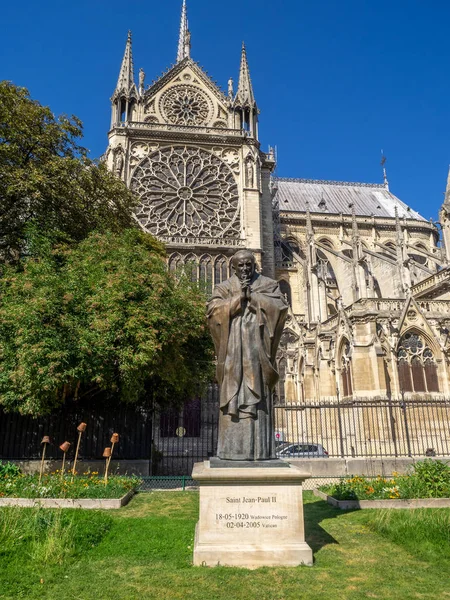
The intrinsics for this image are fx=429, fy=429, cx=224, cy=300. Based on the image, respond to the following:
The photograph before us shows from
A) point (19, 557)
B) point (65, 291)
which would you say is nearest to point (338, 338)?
point (65, 291)

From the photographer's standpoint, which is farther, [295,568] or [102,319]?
[102,319]

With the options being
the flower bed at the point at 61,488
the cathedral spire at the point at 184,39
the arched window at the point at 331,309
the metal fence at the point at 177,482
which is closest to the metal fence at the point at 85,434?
the metal fence at the point at 177,482

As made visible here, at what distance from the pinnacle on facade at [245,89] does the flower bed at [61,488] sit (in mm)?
29462

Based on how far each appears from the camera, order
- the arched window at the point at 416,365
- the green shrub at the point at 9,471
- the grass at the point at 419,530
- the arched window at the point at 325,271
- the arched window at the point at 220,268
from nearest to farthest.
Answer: the grass at the point at 419,530 < the green shrub at the point at 9,471 < the arched window at the point at 416,365 < the arched window at the point at 220,268 < the arched window at the point at 325,271

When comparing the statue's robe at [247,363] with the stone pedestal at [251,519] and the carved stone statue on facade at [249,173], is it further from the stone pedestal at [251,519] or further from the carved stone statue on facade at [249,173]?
the carved stone statue on facade at [249,173]

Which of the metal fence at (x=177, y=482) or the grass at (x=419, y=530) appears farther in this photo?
the metal fence at (x=177, y=482)

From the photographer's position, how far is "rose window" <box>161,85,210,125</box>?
104ft

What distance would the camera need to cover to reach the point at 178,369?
39.6 ft

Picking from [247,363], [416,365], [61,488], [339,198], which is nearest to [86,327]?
[61,488]

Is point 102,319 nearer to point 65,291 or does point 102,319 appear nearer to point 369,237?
point 65,291

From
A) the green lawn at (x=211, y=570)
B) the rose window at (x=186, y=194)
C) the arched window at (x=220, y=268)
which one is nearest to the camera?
the green lawn at (x=211, y=570)

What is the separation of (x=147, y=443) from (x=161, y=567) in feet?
29.3

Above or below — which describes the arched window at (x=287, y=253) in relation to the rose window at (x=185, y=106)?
below

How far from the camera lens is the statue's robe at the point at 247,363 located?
15.9ft
